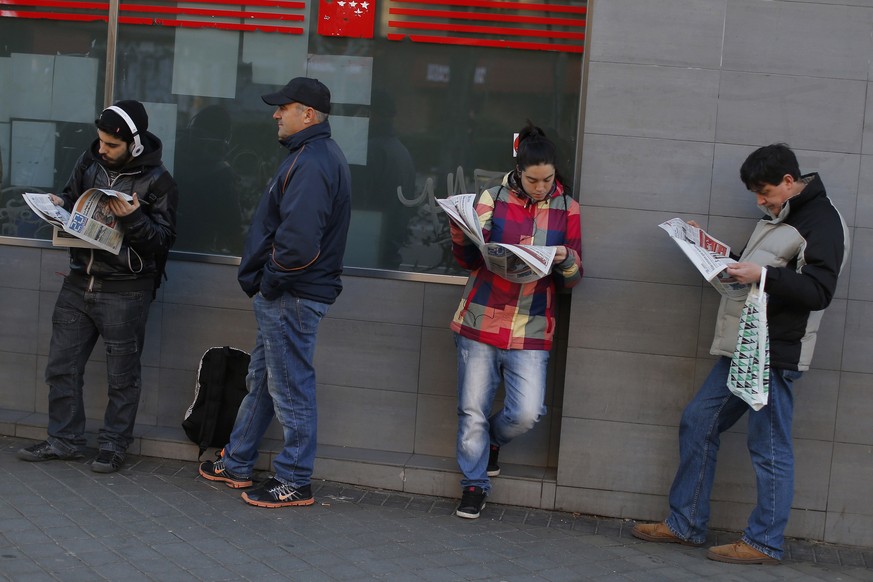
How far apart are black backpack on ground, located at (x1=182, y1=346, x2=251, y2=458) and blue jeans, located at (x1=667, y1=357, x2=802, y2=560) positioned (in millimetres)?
2433

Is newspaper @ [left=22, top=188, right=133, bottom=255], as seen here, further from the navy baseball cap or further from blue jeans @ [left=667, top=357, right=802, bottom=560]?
blue jeans @ [left=667, top=357, right=802, bottom=560]

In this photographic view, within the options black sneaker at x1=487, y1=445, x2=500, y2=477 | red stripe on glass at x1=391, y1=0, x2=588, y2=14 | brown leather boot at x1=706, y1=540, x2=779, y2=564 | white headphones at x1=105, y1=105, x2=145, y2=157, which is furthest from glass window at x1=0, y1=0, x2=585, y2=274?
brown leather boot at x1=706, y1=540, x2=779, y2=564

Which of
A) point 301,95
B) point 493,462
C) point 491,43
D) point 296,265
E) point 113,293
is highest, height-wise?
point 491,43

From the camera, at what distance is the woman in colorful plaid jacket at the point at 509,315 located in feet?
18.4

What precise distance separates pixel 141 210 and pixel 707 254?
9.51 feet

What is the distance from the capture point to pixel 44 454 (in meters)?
6.10

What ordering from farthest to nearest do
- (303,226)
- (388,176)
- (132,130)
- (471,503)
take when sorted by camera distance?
(388,176) → (132,130) → (471,503) → (303,226)

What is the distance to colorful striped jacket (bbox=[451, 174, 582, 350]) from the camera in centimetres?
562

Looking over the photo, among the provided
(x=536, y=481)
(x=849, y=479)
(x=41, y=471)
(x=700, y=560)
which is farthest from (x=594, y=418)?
(x=41, y=471)

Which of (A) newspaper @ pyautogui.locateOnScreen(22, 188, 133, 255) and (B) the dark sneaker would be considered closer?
(A) newspaper @ pyautogui.locateOnScreen(22, 188, 133, 255)

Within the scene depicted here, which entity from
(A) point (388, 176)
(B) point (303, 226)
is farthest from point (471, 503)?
(A) point (388, 176)

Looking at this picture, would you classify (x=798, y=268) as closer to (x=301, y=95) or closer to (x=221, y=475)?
(x=301, y=95)

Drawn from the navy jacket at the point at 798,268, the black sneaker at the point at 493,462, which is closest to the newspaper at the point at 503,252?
the navy jacket at the point at 798,268

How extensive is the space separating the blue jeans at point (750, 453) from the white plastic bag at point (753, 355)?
20 cm
